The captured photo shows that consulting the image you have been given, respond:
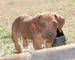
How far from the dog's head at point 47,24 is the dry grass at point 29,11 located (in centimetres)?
162

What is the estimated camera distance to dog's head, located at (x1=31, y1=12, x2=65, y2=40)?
4540mm

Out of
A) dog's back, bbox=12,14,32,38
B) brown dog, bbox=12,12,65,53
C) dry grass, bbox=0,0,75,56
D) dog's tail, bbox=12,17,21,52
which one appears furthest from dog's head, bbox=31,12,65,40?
dry grass, bbox=0,0,75,56

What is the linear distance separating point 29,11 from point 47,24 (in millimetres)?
6771

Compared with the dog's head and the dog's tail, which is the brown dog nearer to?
the dog's head

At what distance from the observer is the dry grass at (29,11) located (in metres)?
7.11

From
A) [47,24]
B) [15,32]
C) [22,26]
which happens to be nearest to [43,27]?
[47,24]

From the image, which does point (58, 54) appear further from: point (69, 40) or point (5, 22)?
point (5, 22)

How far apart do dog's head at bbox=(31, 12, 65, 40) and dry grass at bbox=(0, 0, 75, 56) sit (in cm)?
162

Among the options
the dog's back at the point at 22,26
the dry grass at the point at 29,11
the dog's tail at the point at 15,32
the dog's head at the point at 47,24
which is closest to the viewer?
the dog's head at the point at 47,24

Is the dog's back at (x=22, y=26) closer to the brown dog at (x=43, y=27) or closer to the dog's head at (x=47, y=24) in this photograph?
the brown dog at (x=43, y=27)

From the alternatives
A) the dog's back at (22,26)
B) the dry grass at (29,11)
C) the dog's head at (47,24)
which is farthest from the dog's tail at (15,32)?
the dog's head at (47,24)

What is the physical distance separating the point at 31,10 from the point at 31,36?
6144mm

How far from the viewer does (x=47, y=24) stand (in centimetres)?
467

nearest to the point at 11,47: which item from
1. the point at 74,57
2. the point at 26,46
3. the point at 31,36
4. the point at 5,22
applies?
the point at 26,46
